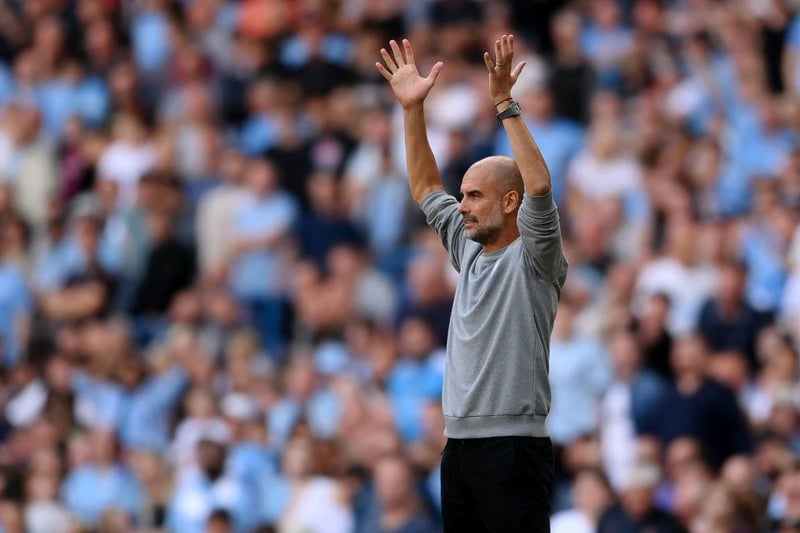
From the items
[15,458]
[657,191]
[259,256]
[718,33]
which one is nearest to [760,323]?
[657,191]

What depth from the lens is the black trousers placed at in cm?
590

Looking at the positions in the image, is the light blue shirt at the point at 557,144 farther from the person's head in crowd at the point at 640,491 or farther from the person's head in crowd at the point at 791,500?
the person's head in crowd at the point at 791,500

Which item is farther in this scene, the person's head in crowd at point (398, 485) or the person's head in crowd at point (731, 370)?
the person's head in crowd at point (731, 370)

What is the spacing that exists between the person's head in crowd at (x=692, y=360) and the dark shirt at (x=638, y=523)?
1188 millimetres

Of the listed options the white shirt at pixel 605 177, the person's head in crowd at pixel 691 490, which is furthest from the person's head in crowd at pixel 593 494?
the white shirt at pixel 605 177

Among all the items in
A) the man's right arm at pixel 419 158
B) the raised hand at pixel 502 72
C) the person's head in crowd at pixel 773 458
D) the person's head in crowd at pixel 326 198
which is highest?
the person's head in crowd at pixel 326 198

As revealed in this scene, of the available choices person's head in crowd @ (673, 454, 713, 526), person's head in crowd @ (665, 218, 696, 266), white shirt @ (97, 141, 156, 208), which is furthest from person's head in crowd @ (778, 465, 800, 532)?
white shirt @ (97, 141, 156, 208)

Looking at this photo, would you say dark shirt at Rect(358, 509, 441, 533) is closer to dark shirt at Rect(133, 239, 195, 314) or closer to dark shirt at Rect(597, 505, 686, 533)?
dark shirt at Rect(597, 505, 686, 533)

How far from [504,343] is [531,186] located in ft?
1.89

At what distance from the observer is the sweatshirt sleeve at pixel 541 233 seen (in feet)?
18.9

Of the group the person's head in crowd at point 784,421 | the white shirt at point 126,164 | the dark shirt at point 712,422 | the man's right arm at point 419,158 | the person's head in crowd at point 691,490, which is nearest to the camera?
the man's right arm at point 419,158

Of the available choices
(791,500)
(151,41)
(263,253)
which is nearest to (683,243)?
(791,500)

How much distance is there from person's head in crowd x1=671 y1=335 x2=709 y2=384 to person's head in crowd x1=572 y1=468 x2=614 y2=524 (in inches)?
40.1

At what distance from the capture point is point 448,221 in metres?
6.44
